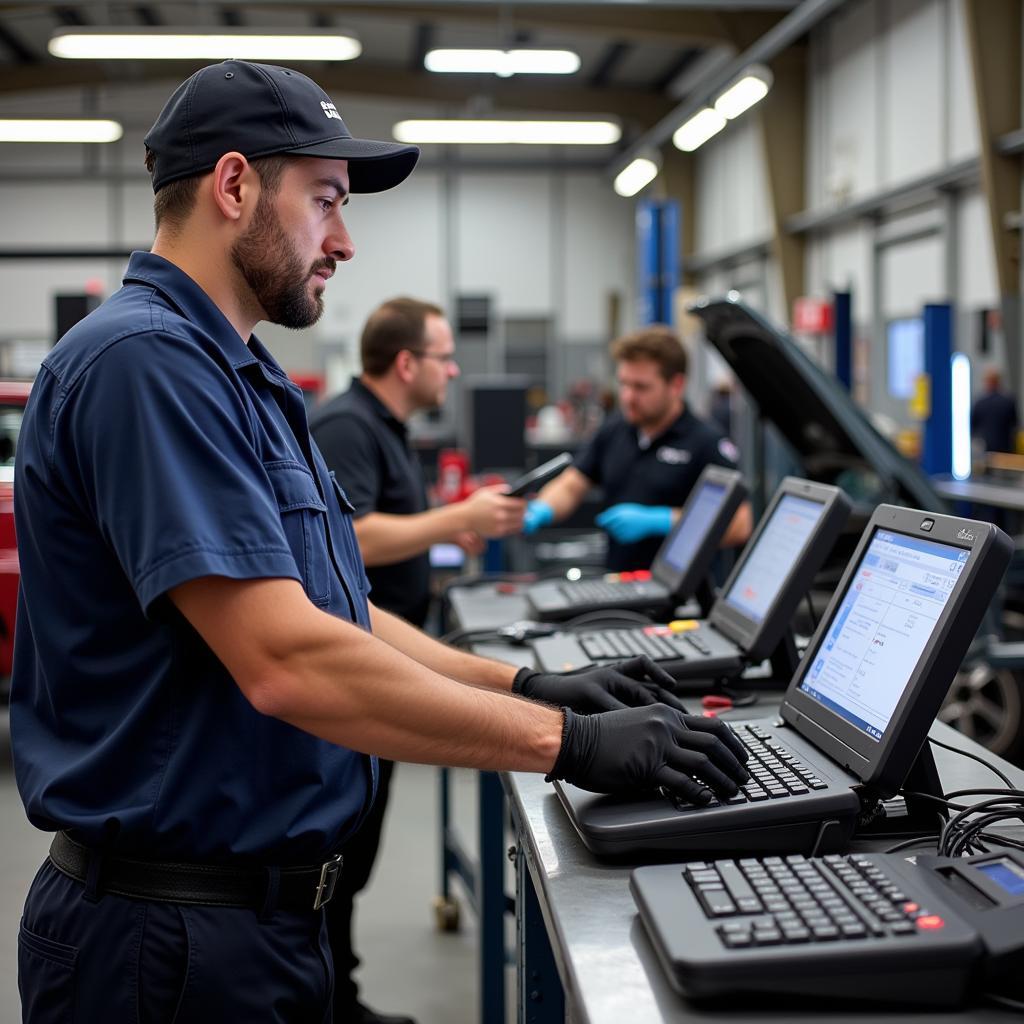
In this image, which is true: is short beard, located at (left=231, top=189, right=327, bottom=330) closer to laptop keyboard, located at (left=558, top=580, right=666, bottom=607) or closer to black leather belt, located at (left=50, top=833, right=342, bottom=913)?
black leather belt, located at (left=50, top=833, right=342, bottom=913)

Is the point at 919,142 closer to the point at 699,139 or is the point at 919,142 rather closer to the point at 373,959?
the point at 699,139

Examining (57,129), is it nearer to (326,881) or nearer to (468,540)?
(468,540)

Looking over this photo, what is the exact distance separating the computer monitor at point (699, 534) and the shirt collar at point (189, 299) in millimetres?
1320

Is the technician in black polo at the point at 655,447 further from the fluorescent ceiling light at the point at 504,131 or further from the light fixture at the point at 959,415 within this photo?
the fluorescent ceiling light at the point at 504,131

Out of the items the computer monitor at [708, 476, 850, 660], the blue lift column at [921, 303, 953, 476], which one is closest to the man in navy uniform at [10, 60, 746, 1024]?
the computer monitor at [708, 476, 850, 660]

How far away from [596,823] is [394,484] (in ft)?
5.50

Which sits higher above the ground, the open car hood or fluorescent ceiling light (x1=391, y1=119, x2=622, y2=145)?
fluorescent ceiling light (x1=391, y1=119, x2=622, y2=145)

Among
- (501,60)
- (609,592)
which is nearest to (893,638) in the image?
(609,592)

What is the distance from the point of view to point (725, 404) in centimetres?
1102

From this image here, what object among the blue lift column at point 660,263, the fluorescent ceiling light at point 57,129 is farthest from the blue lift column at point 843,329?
the fluorescent ceiling light at point 57,129

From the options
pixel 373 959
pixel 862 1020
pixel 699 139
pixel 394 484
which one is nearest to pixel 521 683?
pixel 862 1020

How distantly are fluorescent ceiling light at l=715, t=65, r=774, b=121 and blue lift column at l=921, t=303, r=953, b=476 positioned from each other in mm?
1976

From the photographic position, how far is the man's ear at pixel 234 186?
1.21 meters

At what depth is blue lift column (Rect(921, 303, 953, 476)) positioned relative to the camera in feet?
17.7
